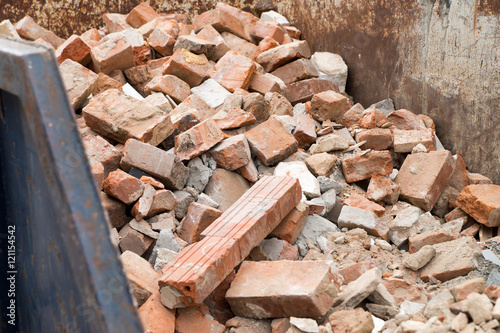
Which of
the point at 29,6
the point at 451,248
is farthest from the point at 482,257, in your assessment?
the point at 29,6

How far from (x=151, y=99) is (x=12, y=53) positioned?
122 inches

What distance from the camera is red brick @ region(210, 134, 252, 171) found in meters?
3.66

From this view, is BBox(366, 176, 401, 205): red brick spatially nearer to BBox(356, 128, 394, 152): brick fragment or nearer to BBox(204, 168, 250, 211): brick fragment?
BBox(356, 128, 394, 152): brick fragment

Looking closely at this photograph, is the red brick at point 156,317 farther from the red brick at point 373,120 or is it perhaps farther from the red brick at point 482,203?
the red brick at point 373,120

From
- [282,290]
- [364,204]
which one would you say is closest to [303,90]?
[364,204]

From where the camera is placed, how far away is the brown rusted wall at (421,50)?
403 cm

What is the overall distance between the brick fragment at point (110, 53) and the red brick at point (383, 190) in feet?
8.94

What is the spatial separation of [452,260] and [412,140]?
5.00 ft

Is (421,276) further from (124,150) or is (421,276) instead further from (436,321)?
(124,150)

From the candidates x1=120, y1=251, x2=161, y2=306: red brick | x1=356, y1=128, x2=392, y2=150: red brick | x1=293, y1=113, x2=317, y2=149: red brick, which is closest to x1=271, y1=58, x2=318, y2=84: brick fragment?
x1=293, y1=113, x2=317, y2=149: red brick

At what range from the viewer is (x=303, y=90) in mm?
5066

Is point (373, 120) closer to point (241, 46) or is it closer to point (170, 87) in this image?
point (170, 87)

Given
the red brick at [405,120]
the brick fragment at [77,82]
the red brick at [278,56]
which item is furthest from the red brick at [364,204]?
the brick fragment at [77,82]

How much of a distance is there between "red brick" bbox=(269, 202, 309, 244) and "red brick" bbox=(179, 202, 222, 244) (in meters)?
0.42
